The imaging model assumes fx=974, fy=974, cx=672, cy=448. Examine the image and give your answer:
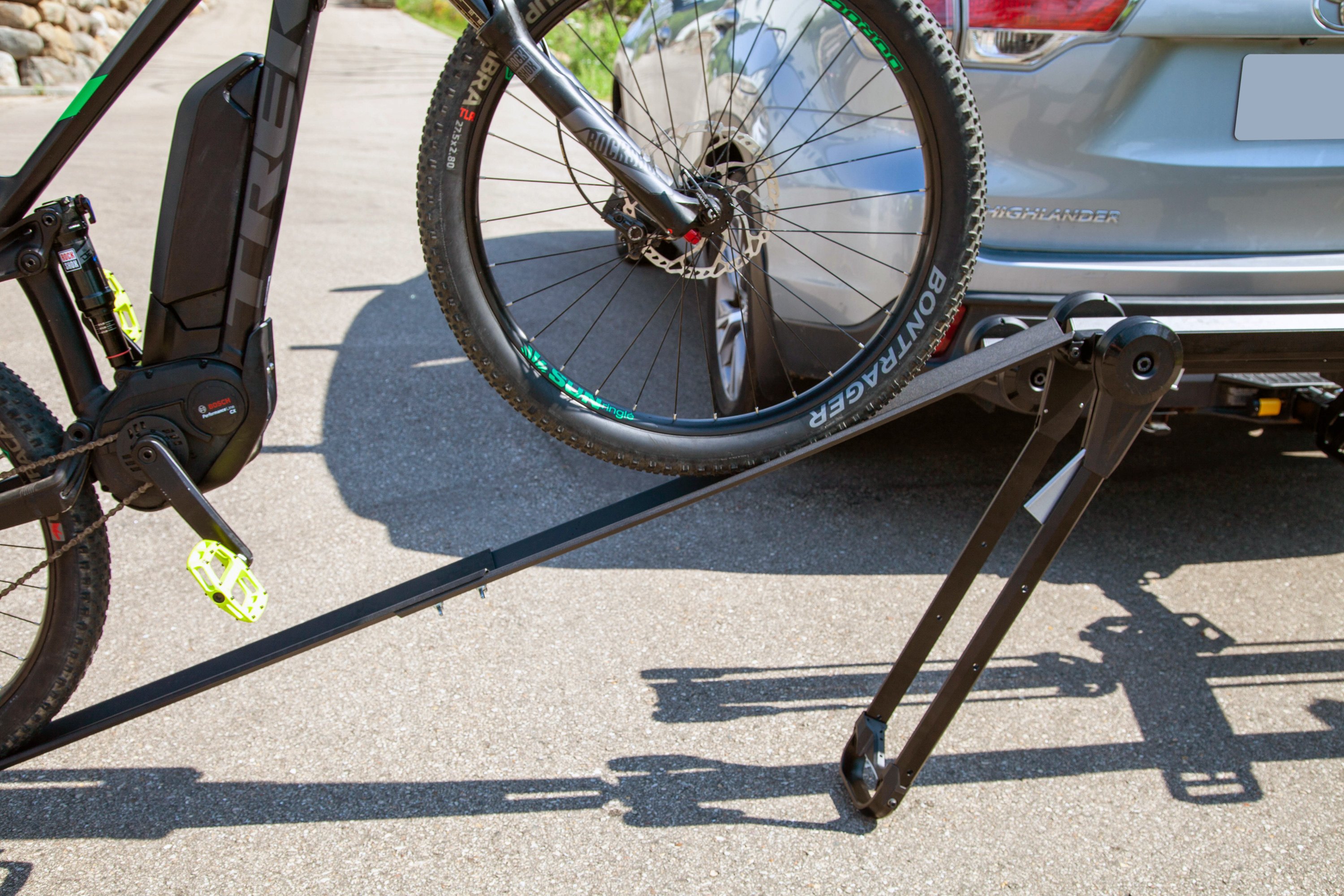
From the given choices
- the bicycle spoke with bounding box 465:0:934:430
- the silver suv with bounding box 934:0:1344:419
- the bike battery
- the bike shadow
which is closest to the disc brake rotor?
the bicycle spoke with bounding box 465:0:934:430

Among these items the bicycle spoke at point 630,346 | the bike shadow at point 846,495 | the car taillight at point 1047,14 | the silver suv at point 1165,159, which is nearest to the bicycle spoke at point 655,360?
the bicycle spoke at point 630,346

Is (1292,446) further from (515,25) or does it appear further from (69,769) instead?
(69,769)

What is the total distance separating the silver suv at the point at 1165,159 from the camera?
2145mm

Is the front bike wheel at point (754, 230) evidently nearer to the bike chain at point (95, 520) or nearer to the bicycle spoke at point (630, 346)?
the bicycle spoke at point (630, 346)

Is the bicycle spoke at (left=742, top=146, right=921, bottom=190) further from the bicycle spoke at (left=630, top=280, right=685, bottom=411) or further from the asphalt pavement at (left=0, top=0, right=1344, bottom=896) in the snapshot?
the asphalt pavement at (left=0, top=0, right=1344, bottom=896)

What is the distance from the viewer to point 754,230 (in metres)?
2.01

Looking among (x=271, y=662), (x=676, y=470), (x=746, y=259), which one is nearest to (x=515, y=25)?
(x=746, y=259)

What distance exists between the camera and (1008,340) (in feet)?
5.97

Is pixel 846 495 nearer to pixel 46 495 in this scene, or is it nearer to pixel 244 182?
pixel 244 182

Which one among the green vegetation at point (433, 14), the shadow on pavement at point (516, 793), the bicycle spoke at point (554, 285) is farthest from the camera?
the green vegetation at point (433, 14)

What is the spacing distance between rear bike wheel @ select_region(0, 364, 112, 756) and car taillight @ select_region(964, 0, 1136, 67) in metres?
2.09

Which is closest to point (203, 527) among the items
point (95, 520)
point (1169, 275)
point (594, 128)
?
point (95, 520)

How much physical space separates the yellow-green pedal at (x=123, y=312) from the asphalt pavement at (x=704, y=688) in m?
0.86

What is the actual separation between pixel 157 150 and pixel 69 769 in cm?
710
